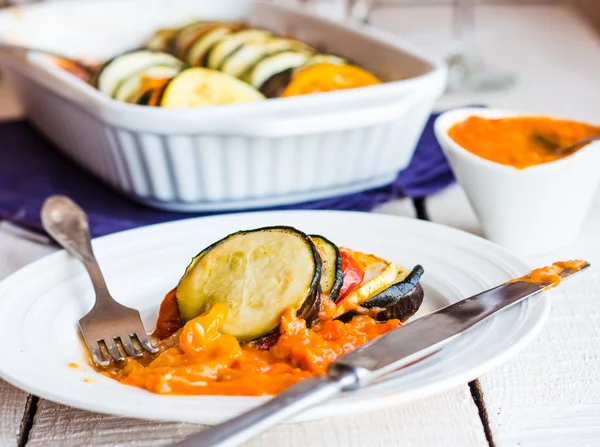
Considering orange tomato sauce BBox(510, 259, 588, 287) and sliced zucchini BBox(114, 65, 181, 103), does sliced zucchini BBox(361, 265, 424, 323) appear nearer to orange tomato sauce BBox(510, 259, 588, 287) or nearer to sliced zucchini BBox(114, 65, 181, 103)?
orange tomato sauce BBox(510, 259, 588, 287)

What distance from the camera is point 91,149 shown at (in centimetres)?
164

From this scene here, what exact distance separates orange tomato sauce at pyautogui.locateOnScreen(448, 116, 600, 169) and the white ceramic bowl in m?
0.04

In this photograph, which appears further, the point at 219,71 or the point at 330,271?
the point at 219,71

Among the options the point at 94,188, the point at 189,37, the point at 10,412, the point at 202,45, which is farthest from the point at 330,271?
the point at 189,37

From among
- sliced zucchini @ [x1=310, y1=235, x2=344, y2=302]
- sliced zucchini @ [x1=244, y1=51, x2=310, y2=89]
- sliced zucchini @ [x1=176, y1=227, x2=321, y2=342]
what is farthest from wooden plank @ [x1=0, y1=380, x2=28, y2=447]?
sliced zucchini @ [x1=244, y1=51, x2=310, y2=89]

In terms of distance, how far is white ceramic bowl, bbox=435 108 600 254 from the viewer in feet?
4.32

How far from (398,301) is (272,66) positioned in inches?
34.3

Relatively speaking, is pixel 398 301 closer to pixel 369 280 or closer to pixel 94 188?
pixel 369 280

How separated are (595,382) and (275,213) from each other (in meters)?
0.54

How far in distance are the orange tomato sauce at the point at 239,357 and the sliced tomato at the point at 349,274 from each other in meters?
0.04

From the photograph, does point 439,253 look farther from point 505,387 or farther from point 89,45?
point 89,45

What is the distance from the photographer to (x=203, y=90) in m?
1.58

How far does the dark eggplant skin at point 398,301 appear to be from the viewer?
3.42 feet

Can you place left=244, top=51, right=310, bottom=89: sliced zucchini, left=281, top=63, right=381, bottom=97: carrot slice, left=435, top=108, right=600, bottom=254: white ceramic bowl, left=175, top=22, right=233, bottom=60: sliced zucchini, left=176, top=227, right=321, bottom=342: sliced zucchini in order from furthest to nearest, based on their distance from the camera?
1. left=175, top=22, right=233, bottom=60: sliced zucchini
2. left=244, top=51, right=310, bottom=89: sliced zucchini
3. left=281, top=63, right=381, bottom=97: carrot slice
4. left=435, top=108, right=600, bottom=254: white ceramic bowl
5. left=176, top=227, right=321, bottom=342: sliced zucchini
